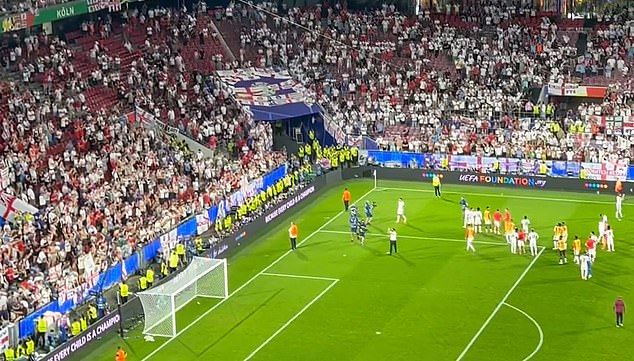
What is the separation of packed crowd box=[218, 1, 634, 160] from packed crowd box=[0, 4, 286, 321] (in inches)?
227

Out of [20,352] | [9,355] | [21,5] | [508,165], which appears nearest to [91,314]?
[20,352]

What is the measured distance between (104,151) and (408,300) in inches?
665

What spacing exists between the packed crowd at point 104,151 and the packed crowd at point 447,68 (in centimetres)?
575

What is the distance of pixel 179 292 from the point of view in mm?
42375

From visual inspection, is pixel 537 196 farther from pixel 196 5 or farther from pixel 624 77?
pixel 196 5

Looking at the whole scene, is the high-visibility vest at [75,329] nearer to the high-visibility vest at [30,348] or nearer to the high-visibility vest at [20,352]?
the high-visibility vest at [30,348]

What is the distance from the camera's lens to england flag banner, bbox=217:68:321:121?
64.1m

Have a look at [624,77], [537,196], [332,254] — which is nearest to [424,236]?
[332,254]

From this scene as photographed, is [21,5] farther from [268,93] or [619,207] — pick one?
[619,207]

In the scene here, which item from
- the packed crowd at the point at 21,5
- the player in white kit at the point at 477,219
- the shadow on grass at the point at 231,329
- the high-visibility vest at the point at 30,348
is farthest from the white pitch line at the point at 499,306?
the packed crowd at the point at 21,5

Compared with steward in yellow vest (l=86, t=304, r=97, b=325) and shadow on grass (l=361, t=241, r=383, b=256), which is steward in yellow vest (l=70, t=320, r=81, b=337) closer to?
steward in yellow vest (l=86, t=304, r=97, b=325)

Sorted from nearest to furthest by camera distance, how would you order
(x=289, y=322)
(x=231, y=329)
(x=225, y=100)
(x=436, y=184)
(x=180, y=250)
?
(x=231, y=329)
(x=289, y=322)
(x=180, y=250)
(x=436, y=184)
(x=225, y=100)

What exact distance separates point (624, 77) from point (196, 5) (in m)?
23.3

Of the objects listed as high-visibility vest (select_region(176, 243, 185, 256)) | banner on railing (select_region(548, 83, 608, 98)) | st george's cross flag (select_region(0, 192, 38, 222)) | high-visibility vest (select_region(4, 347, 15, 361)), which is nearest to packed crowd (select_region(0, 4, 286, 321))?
st george's cross flag (select_region(0, 192, 38, 222))
